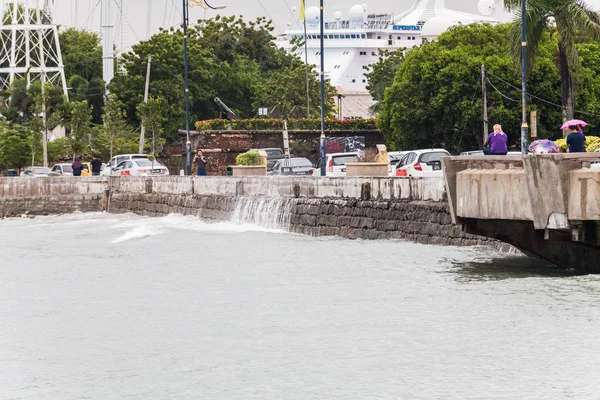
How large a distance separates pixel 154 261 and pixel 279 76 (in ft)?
219

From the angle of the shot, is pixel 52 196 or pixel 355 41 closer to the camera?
pixel 52 196

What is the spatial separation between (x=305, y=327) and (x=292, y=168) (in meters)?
31.5

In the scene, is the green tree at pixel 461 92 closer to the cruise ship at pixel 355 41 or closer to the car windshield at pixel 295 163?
the car windshield at pixel 295 163

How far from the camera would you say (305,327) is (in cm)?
1627

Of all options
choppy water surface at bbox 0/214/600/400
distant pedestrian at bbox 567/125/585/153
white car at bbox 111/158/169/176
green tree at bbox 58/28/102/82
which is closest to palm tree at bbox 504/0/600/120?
choppy water surface at bbox 0/214/600/400

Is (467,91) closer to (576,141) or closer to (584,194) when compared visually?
(576,141)

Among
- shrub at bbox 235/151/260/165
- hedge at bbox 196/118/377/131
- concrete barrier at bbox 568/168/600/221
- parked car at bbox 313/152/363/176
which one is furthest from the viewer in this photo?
hedge at bbox 196/118/377/131

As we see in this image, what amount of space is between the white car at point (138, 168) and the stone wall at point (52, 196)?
2925 millimetres

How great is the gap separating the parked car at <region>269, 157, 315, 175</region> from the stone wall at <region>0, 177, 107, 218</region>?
25.1ft

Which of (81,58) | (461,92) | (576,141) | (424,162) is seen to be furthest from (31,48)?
(576,141)

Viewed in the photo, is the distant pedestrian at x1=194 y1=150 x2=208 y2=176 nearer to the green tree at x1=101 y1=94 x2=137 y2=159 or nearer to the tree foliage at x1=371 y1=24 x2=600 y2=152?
the tree foliage at x1=371 y1=24 x2=600 y2=152

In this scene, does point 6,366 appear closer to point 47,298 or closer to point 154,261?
point 47,298

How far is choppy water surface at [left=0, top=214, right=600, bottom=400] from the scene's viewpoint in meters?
13.1

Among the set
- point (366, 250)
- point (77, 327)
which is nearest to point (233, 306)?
point (77, 327)
